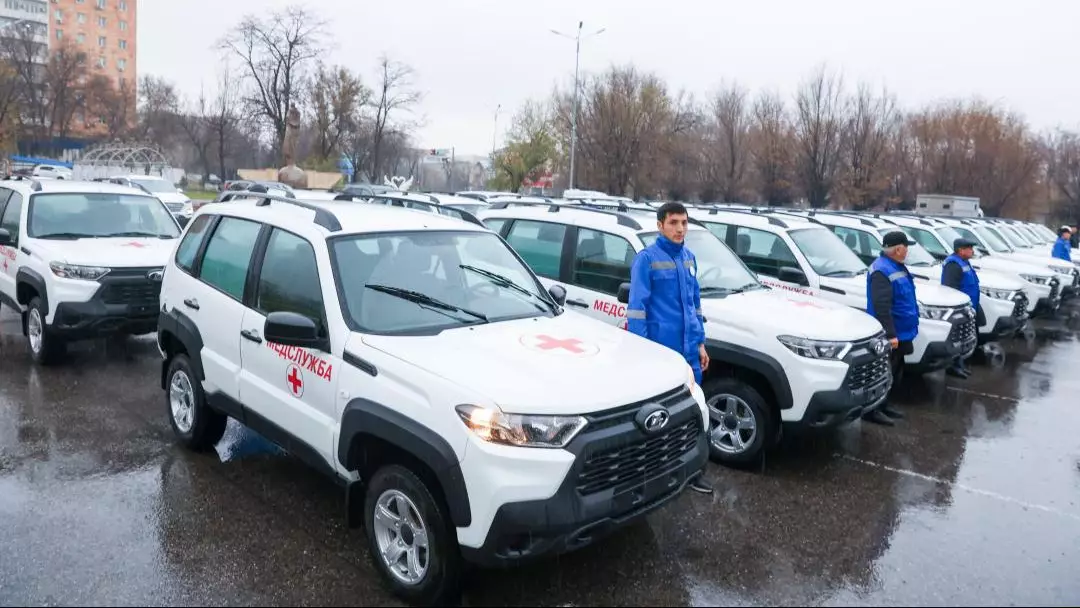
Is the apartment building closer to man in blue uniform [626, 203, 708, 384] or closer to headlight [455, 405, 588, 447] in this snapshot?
man in blue uniform [626, 203, 708, 384]

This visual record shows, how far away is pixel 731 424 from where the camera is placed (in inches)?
230

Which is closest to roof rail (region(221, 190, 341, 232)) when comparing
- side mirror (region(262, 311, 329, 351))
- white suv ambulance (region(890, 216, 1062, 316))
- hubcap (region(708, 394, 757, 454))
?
side mirror (region(262, 311, 329, 351))

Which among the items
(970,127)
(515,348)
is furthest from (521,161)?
(515,348)

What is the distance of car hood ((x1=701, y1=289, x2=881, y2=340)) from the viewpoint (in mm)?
5605

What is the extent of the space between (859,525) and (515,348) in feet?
8.74

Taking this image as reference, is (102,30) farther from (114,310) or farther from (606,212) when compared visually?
(606,212)

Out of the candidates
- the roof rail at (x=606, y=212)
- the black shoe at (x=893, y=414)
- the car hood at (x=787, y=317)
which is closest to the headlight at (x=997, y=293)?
the black shoe at (x=893, y=414)

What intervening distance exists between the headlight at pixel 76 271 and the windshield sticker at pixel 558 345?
552cm

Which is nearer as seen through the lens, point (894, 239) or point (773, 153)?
point (894, 239)

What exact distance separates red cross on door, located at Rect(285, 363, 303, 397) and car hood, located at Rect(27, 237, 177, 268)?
13.0 feet

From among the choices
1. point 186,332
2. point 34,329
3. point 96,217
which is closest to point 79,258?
point 34,329

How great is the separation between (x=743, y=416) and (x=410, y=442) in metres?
3.18

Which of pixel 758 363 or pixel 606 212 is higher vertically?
pixel 606 212

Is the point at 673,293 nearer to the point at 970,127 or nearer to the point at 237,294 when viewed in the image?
the point at 237,294
